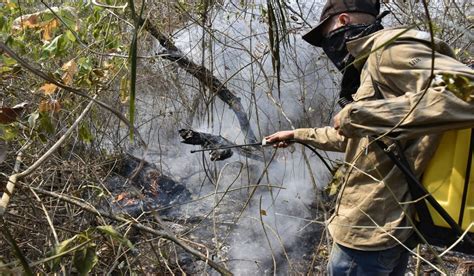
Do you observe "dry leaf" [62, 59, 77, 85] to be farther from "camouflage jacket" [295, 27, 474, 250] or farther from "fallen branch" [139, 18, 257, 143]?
"camouflage jacket" [295, 27, 474, 250]

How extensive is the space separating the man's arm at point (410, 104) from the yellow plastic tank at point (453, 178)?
118mm

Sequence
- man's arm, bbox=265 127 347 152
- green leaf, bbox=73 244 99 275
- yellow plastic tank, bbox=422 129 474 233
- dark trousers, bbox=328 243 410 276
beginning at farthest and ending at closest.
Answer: man's arm, bbox=265 127 347 152 < dark trousers, bbox=328 243 410 276 < yellow plastic tank, bbox=422 129 474 233 < green leaf, bbox=73 244 99 275

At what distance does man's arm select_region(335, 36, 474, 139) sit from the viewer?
163cm

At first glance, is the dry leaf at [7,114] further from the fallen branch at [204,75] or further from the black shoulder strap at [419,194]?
the fallen branch at [204,75]

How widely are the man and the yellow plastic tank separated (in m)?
0.04

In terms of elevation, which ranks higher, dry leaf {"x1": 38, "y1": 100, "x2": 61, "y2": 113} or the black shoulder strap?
dry leaf {"x1": 38, "y1": 100, "x2": 61, "y2": 113}

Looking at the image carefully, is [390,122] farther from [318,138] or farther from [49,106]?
[49,106]

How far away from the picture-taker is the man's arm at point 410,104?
1634 mm

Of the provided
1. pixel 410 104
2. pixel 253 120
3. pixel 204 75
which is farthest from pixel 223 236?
pixel 410 104

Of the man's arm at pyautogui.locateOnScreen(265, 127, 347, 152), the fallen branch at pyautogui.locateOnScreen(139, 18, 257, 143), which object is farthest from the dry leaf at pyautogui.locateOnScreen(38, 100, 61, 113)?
the fallen branch at pyautogui.locateOnScreen(139, 18, 257, 143)

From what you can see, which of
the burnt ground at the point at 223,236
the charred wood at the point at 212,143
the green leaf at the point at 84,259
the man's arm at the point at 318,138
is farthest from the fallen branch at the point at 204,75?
the green leaf at the point at 84,259

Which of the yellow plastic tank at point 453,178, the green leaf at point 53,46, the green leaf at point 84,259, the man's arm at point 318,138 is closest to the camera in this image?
the green leaf at point 84,259

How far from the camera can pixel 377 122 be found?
179cm

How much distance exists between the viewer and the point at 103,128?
3795 millimetres
